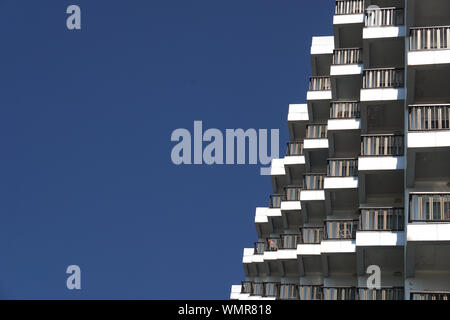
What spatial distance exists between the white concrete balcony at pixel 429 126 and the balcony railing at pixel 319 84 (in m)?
18.2

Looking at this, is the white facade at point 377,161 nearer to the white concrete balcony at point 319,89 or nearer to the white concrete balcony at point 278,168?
the white concrete balcony at point 319,89

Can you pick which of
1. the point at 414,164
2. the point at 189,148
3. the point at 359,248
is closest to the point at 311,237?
the point at 359,248

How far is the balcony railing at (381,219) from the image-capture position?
30.5 meters

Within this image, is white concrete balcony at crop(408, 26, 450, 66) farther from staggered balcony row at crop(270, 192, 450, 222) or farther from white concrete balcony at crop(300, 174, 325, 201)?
white concrete balcony at crop(300, 174, 325, 201)

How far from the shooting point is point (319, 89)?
151ft

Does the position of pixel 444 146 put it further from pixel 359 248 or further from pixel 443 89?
pixel 359 248

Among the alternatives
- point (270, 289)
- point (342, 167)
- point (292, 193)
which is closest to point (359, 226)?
point (342, 167)

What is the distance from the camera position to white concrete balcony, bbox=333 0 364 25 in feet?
135

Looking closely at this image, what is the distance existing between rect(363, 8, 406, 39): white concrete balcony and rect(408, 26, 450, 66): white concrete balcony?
17.2 feet

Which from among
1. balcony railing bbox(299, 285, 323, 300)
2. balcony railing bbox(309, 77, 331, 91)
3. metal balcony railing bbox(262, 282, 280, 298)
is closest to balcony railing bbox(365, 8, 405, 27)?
balcony railing bbox(309, 77, 331, 91)

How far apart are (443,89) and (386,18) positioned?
704cm

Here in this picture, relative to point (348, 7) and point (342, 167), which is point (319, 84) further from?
point (342, 167)

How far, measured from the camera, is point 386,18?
116ft

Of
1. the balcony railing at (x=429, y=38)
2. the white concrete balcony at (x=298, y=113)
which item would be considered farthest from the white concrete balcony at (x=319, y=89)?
the balcony railing at (x=429, y=38)
